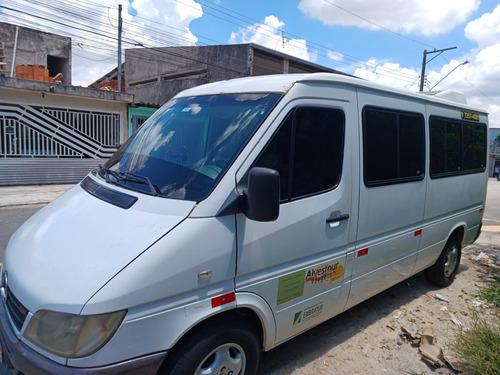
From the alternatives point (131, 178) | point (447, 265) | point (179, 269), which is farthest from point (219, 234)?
point (447, 265)

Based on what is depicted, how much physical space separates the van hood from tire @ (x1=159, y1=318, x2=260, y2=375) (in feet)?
2.08

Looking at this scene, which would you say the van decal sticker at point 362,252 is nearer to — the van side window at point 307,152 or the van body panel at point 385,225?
the van body panel at point 385,225

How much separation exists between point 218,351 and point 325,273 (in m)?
1.06

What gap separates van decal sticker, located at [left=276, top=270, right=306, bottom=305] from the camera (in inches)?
98.8

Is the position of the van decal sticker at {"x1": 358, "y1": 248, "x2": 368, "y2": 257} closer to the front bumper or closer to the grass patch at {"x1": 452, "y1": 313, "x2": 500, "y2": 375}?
the grass patch at {"x1": 452, "y1": 313, "x2": 500, "y2": 375}

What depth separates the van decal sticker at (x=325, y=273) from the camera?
107 inches

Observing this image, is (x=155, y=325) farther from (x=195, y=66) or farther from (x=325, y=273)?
(x=195, y=66)

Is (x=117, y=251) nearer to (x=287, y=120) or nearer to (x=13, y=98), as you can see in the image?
(x=287, y=120)

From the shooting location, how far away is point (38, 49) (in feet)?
70.3

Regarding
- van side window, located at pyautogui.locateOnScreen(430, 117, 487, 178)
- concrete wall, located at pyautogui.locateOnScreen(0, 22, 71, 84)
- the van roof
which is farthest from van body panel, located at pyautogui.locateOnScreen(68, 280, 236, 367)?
concrete wall, located at pyautogui.locateOnScreen(0, 22, 71, 84)

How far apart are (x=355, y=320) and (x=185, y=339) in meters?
2.35

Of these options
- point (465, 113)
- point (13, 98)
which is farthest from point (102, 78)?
point (465, 113)

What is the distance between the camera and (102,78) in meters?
34.6

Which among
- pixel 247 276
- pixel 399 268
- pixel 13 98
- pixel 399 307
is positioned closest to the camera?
pixel 247 276
